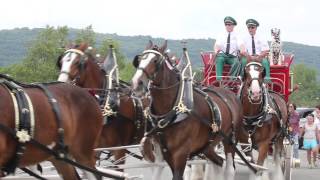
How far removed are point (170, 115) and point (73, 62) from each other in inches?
56.7

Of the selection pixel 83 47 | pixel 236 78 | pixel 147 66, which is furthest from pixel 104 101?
pixel 236 78

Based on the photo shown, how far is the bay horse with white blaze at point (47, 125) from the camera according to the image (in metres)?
6.49

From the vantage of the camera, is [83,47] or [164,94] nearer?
[164,94]

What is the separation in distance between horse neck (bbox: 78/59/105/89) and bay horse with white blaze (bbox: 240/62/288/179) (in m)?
2.61

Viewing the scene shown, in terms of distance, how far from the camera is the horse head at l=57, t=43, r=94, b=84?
28.8 feet

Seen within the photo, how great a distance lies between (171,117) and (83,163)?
5.08 feet

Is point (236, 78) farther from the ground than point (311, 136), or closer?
farther from the ground

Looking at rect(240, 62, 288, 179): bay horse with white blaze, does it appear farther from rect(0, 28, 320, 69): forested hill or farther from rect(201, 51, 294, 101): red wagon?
rect(0, 28, 320, 69): forested hill

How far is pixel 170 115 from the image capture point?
877 centimetres

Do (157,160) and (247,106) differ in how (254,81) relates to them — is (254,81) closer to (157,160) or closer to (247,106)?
(247,106)

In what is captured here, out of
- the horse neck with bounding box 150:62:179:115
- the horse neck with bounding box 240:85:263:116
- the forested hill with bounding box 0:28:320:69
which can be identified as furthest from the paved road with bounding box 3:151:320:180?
the forested hill with bounding box 0:28:320:69

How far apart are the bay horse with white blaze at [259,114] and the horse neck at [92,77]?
261cm

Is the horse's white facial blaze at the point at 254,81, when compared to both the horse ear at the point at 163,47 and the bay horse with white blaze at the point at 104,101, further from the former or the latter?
the horse ear at the point at 163,47

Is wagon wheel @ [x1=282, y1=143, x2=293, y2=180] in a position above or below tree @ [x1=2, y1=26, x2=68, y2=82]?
above
